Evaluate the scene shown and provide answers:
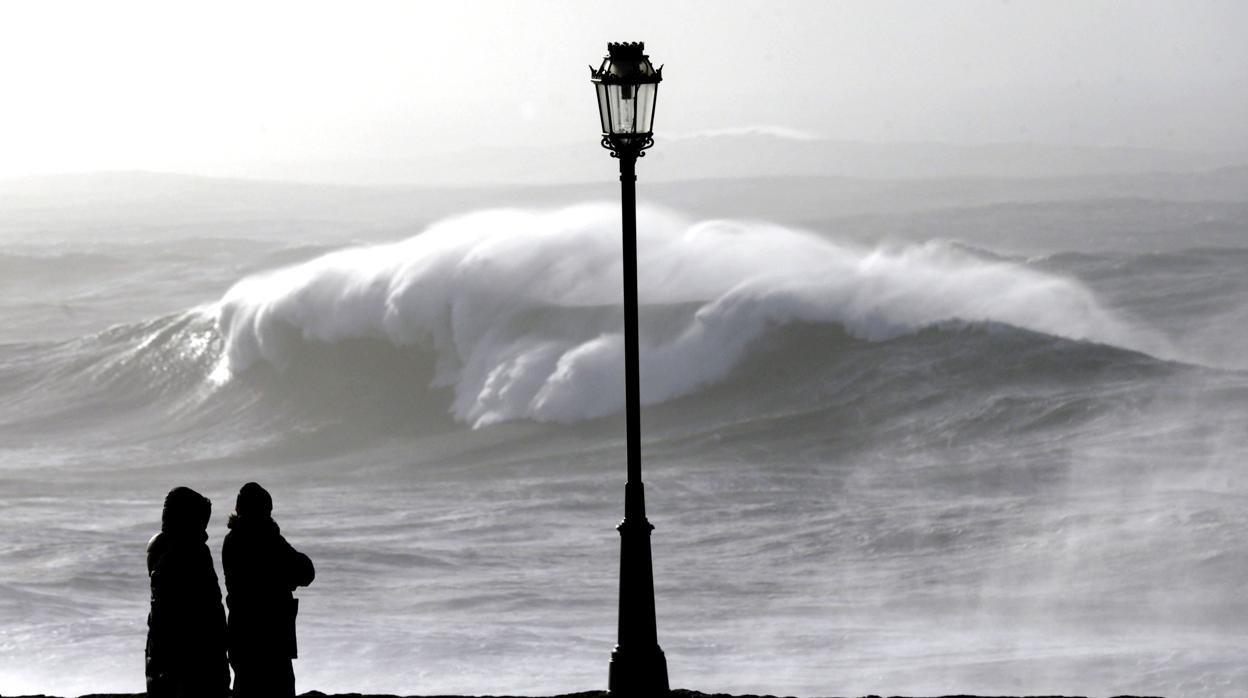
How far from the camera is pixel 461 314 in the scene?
93.2 ft

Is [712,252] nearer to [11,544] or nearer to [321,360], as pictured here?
[321,360]

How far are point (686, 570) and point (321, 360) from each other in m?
13.5

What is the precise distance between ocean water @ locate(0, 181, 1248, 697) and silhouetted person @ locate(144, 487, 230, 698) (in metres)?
4.78

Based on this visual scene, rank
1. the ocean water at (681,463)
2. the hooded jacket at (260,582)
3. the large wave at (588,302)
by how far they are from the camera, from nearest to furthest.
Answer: the hooded jacket at (260,582) → the ocean water at (681,463) → the large wave at (588,302)

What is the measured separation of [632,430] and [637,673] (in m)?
1.03

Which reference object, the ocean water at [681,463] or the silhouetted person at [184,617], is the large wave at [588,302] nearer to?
the ocean water at [681,463]

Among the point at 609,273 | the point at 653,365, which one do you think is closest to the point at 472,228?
the point at 609,273

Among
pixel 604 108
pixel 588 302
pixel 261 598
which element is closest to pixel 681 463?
pixel 588 302

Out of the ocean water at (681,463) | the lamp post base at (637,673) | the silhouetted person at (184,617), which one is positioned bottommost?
the lamp post base at (637,673)

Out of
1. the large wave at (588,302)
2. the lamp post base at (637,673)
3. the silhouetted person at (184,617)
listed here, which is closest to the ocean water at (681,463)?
the large wave at (588,302)

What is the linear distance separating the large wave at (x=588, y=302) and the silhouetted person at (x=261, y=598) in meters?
17.8

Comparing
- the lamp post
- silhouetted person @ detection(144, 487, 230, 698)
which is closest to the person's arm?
silhouetted person @ detection(144, 487, 230, 698)

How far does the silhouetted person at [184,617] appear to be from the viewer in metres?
6.15

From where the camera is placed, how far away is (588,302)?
2864 centimetres
